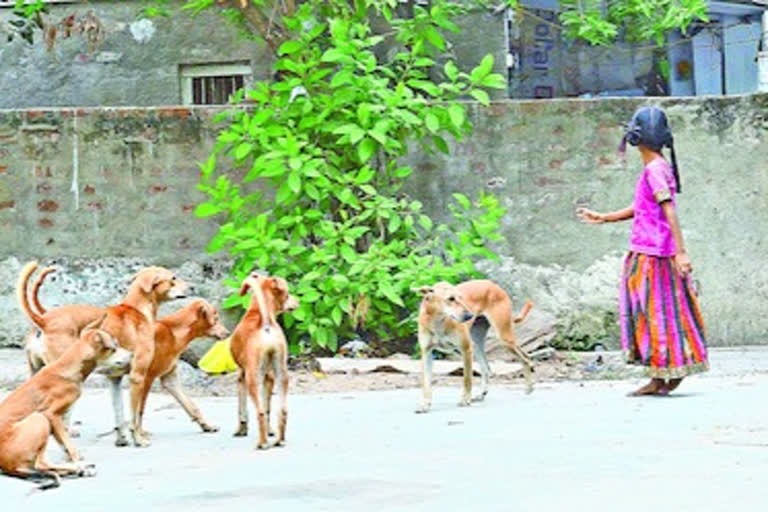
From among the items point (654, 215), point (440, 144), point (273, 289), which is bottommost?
point (273, 289)

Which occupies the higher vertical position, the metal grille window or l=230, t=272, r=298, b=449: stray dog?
the metal grille window

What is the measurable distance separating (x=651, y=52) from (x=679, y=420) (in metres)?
12.5

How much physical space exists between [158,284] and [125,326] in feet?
1.42

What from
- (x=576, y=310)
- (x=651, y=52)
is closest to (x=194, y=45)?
(x=576, y=310)

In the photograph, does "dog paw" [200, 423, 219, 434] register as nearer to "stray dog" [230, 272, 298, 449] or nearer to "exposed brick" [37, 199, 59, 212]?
"stray dog" [230, 272, 298, 449]

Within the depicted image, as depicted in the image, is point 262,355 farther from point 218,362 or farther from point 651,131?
point 218,362

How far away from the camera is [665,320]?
1071 cm

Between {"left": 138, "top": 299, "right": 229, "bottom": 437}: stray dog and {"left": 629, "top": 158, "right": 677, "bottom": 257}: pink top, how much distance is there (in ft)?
9.48

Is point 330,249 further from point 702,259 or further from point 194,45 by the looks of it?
point 194,45

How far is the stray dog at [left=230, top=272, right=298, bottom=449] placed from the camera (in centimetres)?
871

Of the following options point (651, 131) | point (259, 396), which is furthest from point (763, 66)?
point (259, 396)

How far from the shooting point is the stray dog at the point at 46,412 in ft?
25.1

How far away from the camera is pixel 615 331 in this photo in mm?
13852

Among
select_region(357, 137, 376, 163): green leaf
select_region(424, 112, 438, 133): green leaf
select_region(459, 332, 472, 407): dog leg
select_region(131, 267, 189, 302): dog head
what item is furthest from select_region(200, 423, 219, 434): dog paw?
select_region(424, 112, 438, 133): green leaf
